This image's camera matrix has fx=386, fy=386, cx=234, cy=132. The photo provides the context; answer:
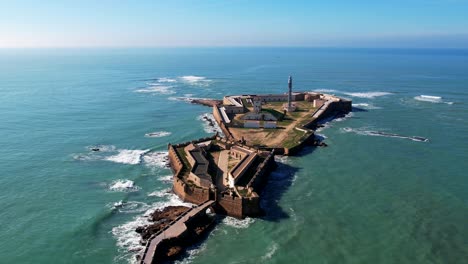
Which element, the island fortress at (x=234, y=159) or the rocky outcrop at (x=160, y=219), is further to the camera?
the island fortress at (x=234, y=159)

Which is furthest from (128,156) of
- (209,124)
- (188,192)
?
(209,124)

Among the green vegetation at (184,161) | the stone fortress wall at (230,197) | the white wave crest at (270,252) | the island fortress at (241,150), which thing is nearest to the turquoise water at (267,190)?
the white wave crest at (270,252)

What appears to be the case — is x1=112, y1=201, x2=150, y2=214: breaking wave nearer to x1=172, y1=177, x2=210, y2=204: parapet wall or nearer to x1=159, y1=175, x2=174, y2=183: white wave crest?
x1=172, y1=177, x2=210, y2=204: parapet wall

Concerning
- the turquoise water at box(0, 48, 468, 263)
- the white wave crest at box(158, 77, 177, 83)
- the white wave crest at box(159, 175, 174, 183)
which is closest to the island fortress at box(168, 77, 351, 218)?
the white wave crest at box(159, 175, 174, 183)

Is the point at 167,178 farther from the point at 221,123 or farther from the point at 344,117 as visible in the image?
the point at 344,117

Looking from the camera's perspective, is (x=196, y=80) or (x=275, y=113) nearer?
(x=275, y=113)

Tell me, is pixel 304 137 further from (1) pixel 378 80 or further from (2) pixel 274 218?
(1) pixel 378 80

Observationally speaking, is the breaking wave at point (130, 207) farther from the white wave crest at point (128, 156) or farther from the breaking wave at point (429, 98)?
the breaking wave at point (429, 98)
